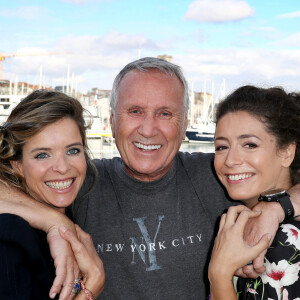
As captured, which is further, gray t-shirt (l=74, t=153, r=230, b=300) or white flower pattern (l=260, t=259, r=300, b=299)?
gray t-shirt (l=74, t=153, r=230, b=300)

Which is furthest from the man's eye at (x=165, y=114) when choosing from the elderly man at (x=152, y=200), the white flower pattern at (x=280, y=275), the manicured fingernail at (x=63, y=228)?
the white flower pattern at (x=280, y=275)

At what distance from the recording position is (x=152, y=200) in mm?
3127

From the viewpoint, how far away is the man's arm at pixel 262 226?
2.18 m

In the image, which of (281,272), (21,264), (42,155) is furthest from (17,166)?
(281,272)

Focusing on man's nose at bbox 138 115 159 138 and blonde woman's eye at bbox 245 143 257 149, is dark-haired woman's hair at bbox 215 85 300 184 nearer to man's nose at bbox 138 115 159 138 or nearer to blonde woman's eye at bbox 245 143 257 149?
blonde woman's eye at bbox 245 143 257 149

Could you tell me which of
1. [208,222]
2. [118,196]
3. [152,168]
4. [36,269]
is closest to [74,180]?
[118,196]

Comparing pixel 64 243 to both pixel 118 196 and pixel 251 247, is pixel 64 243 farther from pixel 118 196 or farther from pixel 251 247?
pixel 251 247

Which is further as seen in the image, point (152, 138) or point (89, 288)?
point (152, 138)

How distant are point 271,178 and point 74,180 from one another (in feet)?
4.64

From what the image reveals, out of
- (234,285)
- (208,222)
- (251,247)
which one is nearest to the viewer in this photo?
(251,247)

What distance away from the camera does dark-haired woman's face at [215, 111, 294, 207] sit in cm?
264

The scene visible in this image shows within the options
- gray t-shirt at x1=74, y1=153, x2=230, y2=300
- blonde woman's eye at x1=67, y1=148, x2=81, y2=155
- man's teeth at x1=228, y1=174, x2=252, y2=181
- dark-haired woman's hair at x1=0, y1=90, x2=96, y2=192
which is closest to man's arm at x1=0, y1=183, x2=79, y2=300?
dark-haired woman's hair at x1=0, y1=90, x2=96, y2=192

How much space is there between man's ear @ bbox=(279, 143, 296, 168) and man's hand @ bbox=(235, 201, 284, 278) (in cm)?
39

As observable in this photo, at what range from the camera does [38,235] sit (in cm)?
234
